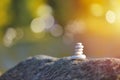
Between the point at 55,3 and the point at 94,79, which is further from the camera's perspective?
the point at 55,3

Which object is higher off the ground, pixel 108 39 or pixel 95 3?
pixel 95 3

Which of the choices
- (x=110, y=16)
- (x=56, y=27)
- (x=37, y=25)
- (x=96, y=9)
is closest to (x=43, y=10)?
(x=37, y=25)

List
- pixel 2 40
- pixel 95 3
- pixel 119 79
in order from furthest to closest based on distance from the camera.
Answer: pixel 2 40
pixel 95 3
pixel 119 79

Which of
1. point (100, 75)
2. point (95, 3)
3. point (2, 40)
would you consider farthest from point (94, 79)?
point (2, 40)

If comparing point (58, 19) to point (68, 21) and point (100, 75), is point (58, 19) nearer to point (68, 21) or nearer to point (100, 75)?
point (68, 21)

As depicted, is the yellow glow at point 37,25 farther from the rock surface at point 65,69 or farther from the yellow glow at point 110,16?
the rock surface at point 65,69

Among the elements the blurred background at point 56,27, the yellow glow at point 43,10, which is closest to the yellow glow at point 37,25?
the blurred background at point 56,27
